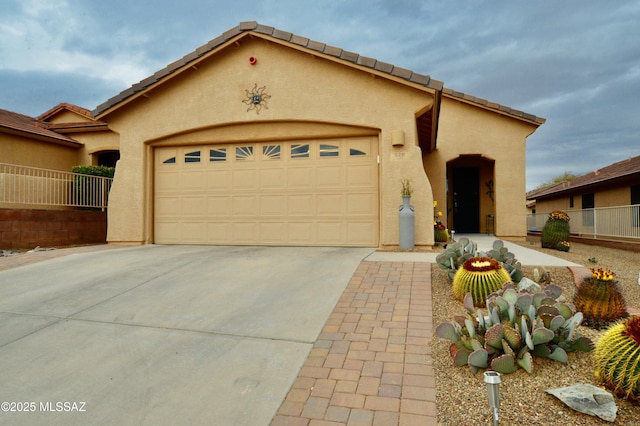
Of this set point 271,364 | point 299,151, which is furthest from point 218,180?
point 271,364

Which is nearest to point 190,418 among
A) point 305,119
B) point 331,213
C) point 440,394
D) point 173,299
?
Result: point 440,394

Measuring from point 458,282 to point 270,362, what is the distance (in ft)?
8.41

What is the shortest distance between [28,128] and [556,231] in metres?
17.4

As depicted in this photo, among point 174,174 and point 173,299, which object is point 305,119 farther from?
point 173,299

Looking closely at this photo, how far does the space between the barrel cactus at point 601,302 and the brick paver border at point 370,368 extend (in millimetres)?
1609

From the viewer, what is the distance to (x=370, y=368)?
9.50ft

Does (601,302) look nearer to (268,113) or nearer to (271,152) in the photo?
(271,152)

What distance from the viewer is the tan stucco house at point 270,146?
796 cm

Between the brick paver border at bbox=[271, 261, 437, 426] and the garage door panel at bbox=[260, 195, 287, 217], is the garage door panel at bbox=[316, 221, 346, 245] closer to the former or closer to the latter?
the garage door panel at bbox=[260, 195, 287, 217]

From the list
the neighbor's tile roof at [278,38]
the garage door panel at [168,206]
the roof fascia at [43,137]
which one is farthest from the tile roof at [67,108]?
the garage door panel at [168,206]

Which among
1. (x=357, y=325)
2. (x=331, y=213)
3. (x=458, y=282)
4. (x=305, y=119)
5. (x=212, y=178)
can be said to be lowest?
(x=357, y=325)

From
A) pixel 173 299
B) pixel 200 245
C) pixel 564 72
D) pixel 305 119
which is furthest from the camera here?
pixel 564 72

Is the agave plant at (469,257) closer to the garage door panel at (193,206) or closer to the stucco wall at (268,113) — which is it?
the stucco wall at (268,113)

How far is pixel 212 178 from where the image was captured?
9180 mm
